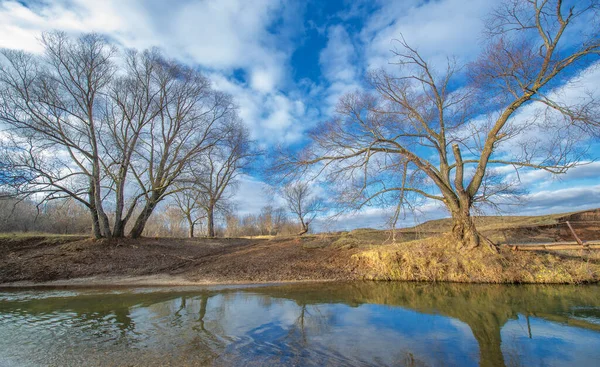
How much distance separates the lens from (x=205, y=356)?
179 inches

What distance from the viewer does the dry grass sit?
11.0 metres

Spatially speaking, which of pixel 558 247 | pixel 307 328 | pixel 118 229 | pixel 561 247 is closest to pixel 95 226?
pixel 118 229

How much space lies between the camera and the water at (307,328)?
462 cm

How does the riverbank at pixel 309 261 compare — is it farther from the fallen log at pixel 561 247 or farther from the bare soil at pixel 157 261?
the fallen log at pixel 561 247

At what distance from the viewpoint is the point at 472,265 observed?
1181cm

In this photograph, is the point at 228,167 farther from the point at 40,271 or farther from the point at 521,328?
the point at 521,328

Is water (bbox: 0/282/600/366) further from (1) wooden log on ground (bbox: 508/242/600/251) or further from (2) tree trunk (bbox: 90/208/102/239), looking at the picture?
(2) tree trunk (bbox: 90/208/102/239)

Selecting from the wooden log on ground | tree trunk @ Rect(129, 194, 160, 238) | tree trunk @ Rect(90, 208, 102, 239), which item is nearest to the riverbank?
the wooden log on ground

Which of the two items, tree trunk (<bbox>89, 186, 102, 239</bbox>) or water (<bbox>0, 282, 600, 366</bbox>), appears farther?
tree trunk (<bbox>89, 186, 102, 239</bbox>)

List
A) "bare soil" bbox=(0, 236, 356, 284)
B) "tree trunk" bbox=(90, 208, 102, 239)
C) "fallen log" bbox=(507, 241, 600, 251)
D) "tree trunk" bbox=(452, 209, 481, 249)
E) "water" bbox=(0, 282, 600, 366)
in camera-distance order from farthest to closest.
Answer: "tree trunk" bbox=(90, 208, 102, 239) < "bare soil" bbox=(0, 236, 356, 284) < "tree trunk" bbox=(452, 209, 481, 249) < "fallen log" bbox=(507, 241, 600, 251) < "water" bbox=(0, 282, 600, 366)

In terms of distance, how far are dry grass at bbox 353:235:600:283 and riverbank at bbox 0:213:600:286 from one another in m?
0.03

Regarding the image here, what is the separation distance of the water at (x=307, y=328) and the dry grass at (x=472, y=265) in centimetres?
106

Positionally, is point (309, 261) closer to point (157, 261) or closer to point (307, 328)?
point (157, 261)

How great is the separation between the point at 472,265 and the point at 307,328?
29.1ft
